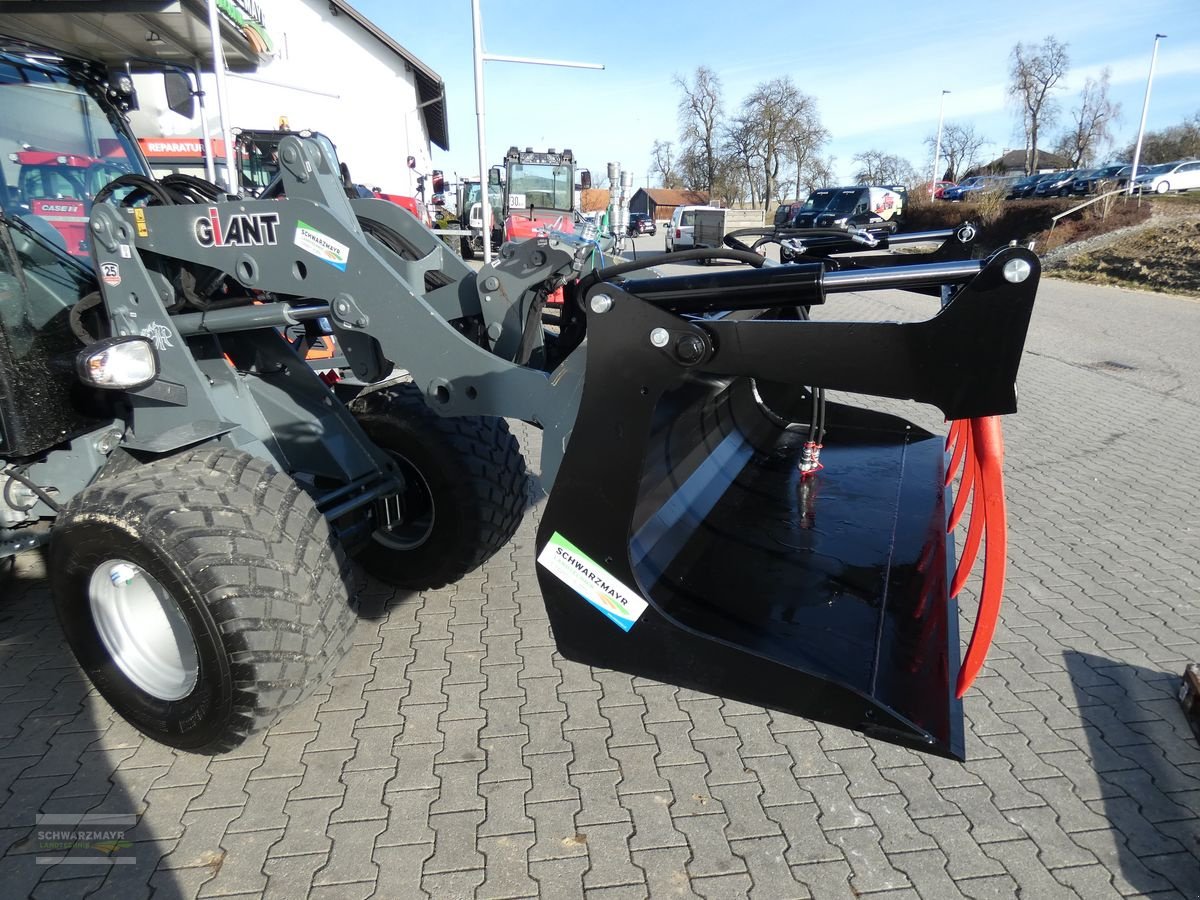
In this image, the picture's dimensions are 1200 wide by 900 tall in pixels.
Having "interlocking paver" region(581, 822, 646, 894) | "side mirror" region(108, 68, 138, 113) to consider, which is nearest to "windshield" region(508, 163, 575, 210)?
"side mirror" region(108, 68, 138, 113)

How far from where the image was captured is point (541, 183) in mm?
22859

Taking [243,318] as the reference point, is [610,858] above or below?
below

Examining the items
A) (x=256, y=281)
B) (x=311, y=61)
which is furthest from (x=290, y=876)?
(x=311, y=61)

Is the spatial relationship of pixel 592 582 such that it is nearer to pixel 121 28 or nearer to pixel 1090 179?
pixel 121 28

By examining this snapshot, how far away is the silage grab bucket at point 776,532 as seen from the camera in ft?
5.77

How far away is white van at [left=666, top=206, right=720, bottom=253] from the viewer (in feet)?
78.8

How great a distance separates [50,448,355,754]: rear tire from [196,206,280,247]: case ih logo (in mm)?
718

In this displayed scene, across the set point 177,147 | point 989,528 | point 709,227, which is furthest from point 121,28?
point 709,227

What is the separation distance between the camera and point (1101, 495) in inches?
207

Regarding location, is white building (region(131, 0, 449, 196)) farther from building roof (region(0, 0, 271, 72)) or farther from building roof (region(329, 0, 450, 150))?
building roof (region(0, 0, 271, 72))

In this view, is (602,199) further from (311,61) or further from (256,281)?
(256,281)

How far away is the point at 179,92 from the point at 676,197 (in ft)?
189

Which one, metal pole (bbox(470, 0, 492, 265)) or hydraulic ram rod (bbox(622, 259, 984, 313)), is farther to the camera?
metal pole (bbox(470, 0, 492, 265))

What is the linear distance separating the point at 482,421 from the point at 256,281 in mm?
1167
